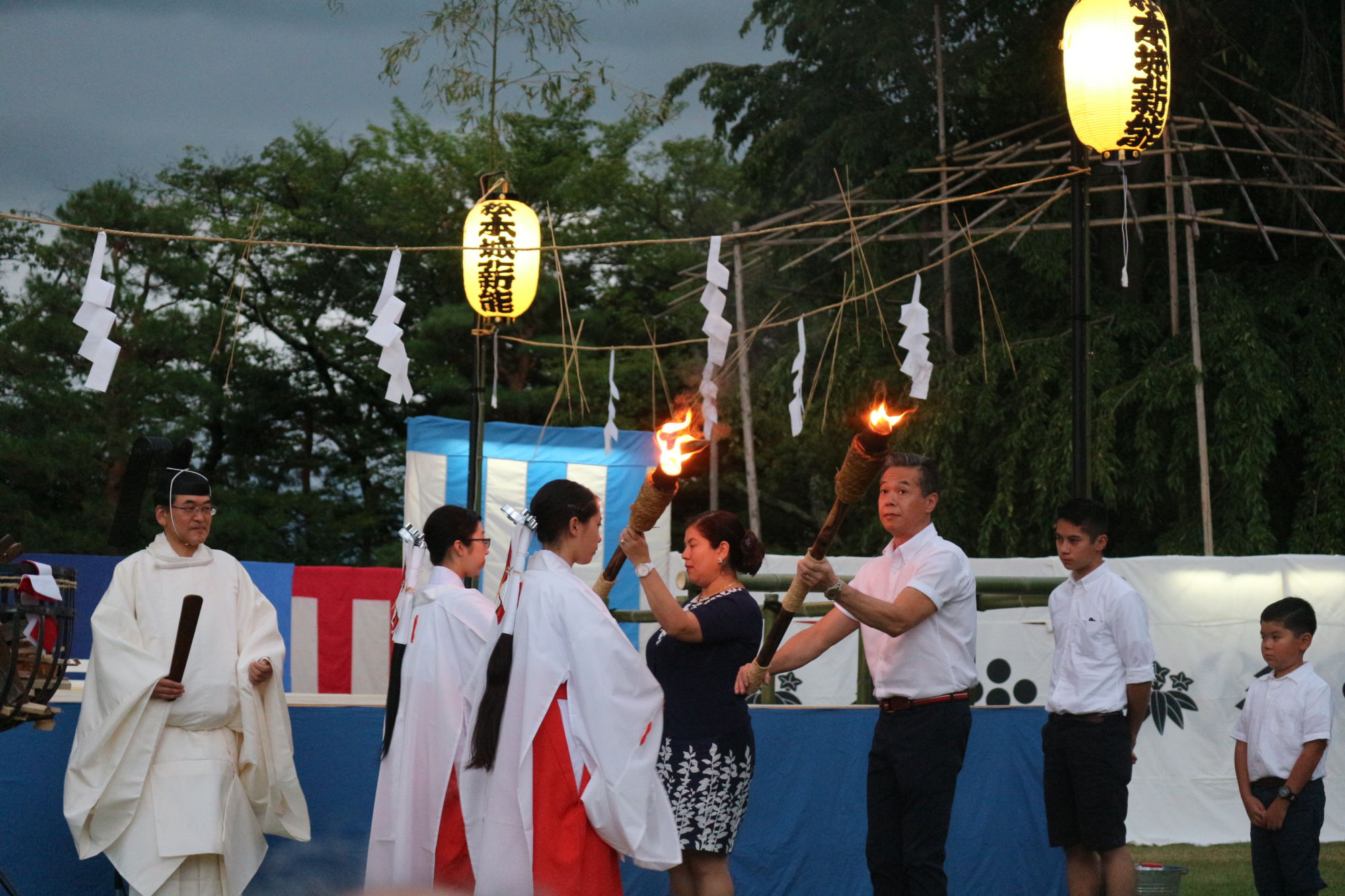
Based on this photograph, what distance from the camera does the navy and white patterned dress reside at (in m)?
4.20

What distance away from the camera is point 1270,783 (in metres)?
4.96

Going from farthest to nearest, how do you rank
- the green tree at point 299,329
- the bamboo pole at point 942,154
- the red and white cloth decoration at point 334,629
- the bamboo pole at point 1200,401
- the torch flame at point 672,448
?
1. the green tree at point 299,329
2. the bamboo pole at point 942,154
3. the red and white cloth decoration at point 334,629
4. the bamboo pole at point 1200,401
5. the torch flame at point 672,448

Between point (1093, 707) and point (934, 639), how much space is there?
967 mm

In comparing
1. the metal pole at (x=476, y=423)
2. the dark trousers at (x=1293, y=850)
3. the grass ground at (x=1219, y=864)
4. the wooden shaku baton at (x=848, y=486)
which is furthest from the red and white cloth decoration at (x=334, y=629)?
the dark trousers at (x=1293, y=850)

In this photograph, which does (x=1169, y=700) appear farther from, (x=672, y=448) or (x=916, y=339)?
(x=672, y=448)

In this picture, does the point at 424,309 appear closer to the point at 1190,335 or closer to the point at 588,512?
the point at 1190,335

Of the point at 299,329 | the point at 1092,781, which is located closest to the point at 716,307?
the point at 1092,781

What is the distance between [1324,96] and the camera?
1046 cm

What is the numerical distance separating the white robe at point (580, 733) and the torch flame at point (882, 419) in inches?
36.6

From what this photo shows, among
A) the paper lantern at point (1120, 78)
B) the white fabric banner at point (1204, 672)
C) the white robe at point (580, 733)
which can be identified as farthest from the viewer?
the white fabric banner at point (1204, 672)

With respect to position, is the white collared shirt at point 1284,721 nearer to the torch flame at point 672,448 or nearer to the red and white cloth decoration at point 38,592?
the torch flame at point 672,448

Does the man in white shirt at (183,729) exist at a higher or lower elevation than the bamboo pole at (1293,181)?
lower

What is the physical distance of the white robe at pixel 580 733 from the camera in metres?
3.49

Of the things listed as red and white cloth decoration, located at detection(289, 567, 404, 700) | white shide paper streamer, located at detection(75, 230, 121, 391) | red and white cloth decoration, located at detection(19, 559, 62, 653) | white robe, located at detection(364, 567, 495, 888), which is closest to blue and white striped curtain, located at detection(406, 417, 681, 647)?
red and white cloth decoration, located at detection(289, 567, 404, 700)
